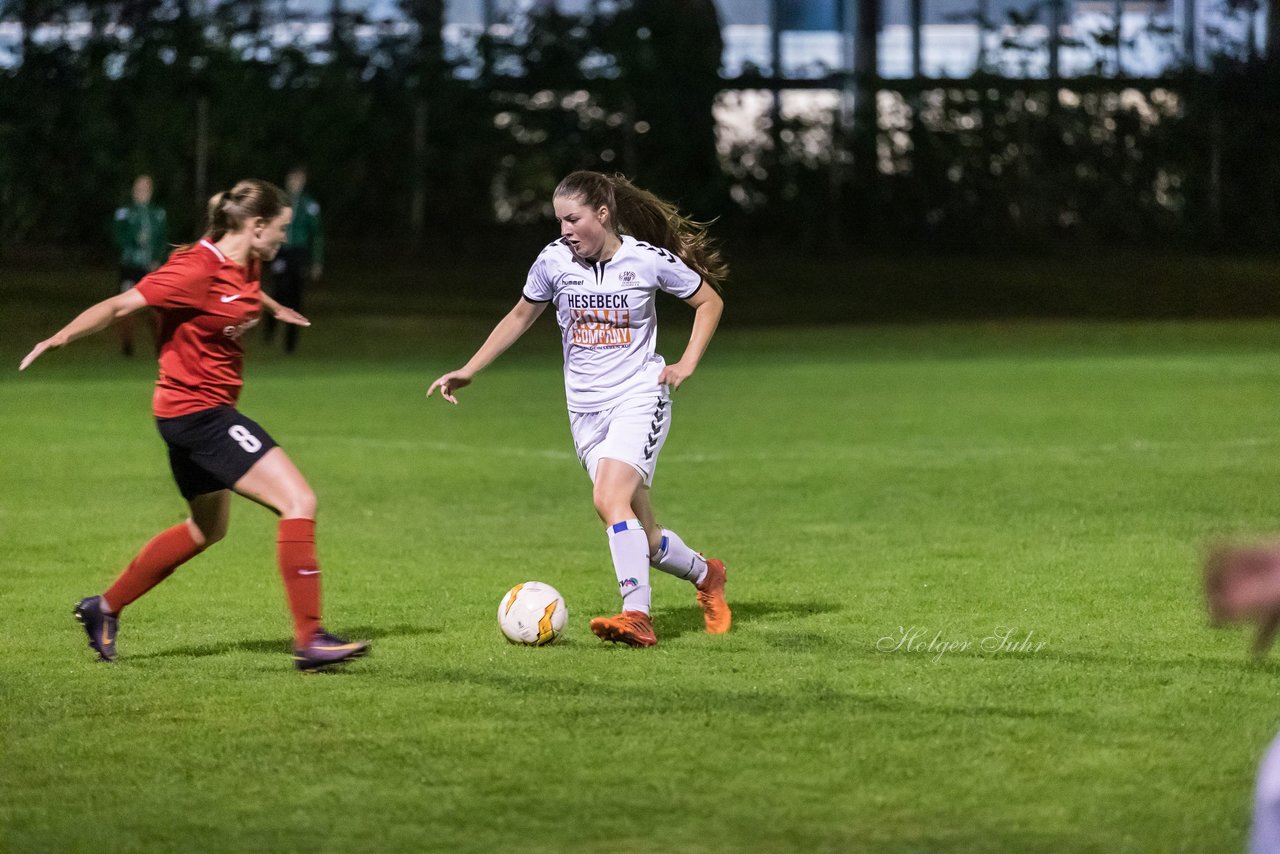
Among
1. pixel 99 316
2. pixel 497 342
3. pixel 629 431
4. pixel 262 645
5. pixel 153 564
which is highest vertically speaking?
pixel 99 316

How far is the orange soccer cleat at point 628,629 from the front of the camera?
6.87 m

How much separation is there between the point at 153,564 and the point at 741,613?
2.37 m

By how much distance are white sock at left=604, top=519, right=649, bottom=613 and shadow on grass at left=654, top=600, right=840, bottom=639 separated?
384mm

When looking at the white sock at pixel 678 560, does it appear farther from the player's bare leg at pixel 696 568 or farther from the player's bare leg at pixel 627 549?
the player's bare leg at pixel 627 549

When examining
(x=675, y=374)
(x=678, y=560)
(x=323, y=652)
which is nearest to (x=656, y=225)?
(x=675, y=374)

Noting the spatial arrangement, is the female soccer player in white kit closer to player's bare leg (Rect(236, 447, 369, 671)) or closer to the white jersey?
the white jersey

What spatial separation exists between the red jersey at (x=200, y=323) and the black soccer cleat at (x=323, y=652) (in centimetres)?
89

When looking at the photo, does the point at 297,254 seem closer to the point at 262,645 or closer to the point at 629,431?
the point at 262,645

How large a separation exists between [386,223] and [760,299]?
9010 mm

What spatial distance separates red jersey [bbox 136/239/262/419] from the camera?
650 cm

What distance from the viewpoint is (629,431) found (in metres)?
7.09

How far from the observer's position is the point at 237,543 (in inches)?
393

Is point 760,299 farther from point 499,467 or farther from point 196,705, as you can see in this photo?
point 196,705

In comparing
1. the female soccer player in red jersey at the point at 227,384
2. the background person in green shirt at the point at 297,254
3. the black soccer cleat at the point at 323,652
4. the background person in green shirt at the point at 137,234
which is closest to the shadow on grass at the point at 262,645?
the female soccer player in red jersey at the point at 227,384
